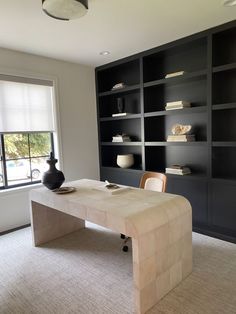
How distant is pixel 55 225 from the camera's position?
9.77ft

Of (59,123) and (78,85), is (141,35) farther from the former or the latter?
(59,123)

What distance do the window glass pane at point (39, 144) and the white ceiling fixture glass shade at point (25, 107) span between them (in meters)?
0.13

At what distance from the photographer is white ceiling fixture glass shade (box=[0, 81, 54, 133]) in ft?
10.4

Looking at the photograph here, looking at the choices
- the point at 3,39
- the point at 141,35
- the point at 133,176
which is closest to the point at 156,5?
the point at 141,35

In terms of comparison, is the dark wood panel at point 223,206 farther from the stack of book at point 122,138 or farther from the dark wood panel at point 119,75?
the dark wood panel at point 119,75

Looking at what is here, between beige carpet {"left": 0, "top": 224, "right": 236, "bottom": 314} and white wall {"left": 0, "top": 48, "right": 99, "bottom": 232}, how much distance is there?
53 centimetres

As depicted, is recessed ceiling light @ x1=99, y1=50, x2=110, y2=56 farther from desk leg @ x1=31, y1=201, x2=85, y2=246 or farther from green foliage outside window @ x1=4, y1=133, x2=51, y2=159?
desk leg @ x1=31, y1=201, x2=85, y2=246

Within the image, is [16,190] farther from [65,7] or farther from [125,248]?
[65,7]

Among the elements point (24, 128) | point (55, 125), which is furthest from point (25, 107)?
point (55, 125)

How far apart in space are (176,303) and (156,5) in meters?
2.54

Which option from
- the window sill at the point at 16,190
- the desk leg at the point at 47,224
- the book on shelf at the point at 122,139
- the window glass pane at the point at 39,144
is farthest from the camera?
the book on shelf at the point at 122,139

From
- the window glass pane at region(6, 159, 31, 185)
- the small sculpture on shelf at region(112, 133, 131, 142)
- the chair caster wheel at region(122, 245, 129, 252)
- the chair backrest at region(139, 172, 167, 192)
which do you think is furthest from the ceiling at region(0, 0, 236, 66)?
the chair caster wheel at region(122, 245, 129, 252)

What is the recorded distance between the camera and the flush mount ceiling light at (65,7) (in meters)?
1.88

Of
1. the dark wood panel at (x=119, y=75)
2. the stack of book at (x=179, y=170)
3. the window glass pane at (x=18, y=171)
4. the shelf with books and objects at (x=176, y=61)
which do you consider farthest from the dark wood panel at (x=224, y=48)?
the window glass pane at (x=18, y=171)
